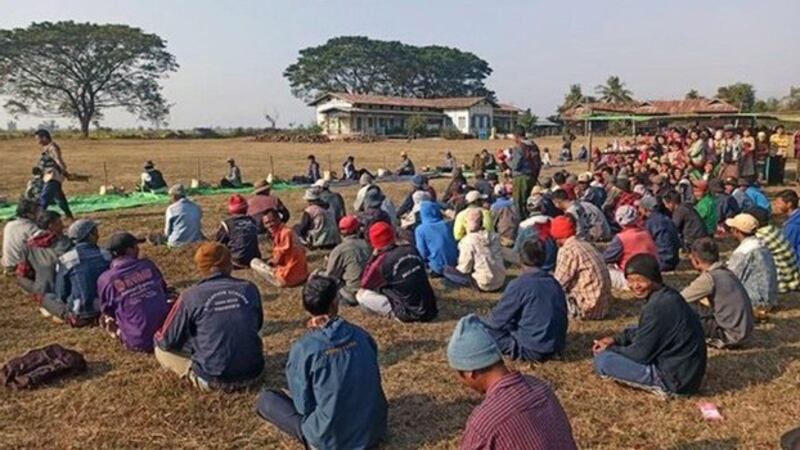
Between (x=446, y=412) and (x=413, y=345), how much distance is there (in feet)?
4.32

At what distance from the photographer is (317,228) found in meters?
9.55

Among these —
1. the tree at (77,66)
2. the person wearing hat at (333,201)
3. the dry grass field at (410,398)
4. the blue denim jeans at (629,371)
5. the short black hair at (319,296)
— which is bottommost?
the dry grass field at (410,398)

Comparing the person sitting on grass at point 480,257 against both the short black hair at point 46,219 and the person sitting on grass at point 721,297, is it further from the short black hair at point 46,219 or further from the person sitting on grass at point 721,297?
the short black hair at point 46,219

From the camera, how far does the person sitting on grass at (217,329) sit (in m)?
4.44

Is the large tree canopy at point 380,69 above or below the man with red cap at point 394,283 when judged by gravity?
above

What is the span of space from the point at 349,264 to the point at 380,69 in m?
78.3

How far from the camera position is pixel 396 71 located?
82.2 meters

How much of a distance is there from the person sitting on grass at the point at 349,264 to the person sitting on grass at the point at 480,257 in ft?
4.05

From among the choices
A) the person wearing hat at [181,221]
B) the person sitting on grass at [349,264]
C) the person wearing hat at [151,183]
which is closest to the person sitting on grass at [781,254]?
the person sitting on grass at [349,264]

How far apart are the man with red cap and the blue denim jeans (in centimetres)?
188

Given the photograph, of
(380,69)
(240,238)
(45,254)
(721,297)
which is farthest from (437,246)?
(380,69)

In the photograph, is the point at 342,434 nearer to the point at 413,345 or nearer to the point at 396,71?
the point at 413,345

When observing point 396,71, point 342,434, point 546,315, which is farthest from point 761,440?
point 396,71

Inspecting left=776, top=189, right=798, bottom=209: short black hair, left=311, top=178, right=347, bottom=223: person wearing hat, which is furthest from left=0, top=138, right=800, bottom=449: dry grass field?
left=311, top=178, right=347, bottom=223: person wearing hat
